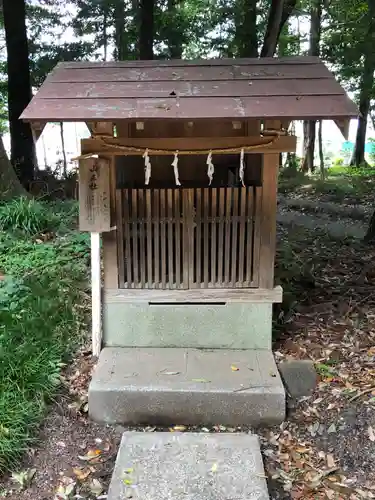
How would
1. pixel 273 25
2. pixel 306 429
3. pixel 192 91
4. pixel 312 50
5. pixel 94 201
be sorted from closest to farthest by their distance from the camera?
pixel 192 91 → pixel 306 429 → pixel 94 201 → pixel 273 25 → pixel 312 50

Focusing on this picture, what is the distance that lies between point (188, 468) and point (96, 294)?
71.5 inches

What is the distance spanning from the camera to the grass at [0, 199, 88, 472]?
365 centimetres

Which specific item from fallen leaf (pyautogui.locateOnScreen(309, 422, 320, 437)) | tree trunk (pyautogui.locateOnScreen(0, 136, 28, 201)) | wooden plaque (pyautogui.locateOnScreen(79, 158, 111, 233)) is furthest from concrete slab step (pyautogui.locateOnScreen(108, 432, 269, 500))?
tree trunk (pyautogui.locateOnScreen(0, 136, 28, 201))

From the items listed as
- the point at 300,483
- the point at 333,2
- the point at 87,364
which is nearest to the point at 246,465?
the point at 300,483

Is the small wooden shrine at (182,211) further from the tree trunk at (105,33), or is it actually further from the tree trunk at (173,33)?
the tree trunk at (105,33)

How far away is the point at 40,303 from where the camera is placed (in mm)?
4848

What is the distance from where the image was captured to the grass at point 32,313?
3.65 meters

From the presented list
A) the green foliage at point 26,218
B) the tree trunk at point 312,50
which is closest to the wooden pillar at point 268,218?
the green foliage at point 26,218

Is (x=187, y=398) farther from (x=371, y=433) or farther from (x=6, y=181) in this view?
(x=6, y=181)

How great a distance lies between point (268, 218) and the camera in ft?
14.4

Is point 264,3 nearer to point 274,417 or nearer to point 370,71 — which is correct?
point 370,71

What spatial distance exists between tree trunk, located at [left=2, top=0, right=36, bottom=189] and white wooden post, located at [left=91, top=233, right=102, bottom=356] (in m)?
6.89

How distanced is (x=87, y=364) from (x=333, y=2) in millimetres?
15831

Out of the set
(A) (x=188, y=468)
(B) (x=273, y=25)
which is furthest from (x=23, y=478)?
(B) (x=273, y=25)
